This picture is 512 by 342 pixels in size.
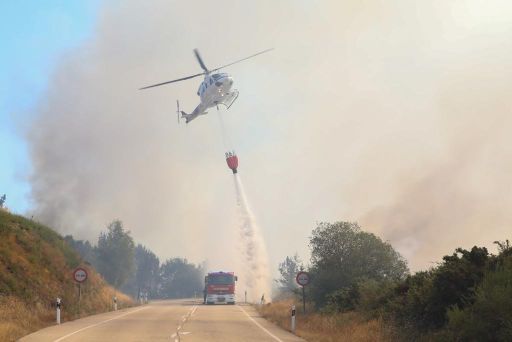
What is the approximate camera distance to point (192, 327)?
25.0 m

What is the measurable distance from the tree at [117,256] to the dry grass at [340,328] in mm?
91133

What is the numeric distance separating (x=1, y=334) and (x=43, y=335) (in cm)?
216

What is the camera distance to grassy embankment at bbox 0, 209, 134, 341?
26.2 m

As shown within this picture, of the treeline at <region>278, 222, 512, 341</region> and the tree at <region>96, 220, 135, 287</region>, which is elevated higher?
the tree at <region>96, 220, 135, 287</region>

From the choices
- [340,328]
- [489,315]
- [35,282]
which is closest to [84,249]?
[35,282]

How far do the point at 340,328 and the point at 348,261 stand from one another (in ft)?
39.9

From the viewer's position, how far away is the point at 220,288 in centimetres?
5472

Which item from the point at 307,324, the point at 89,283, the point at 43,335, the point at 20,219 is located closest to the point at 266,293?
the point at 89,283

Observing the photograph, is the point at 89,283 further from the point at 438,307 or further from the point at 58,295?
the point at 438,307

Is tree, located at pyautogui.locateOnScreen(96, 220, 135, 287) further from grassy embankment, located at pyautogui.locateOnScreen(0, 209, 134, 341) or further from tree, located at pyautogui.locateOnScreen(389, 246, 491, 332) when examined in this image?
tree, located at pyautogui.locateOnScreen(389, 246, 491, 332)

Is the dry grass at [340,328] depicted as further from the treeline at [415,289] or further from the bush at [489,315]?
the bush at [489,315]

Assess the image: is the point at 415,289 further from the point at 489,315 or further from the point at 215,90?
the point at 215,90

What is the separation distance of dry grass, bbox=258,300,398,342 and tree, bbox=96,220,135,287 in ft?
299

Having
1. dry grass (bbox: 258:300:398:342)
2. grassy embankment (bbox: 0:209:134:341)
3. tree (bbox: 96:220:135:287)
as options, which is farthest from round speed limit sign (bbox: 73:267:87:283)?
tree (bbox: 96:220:135:287)
